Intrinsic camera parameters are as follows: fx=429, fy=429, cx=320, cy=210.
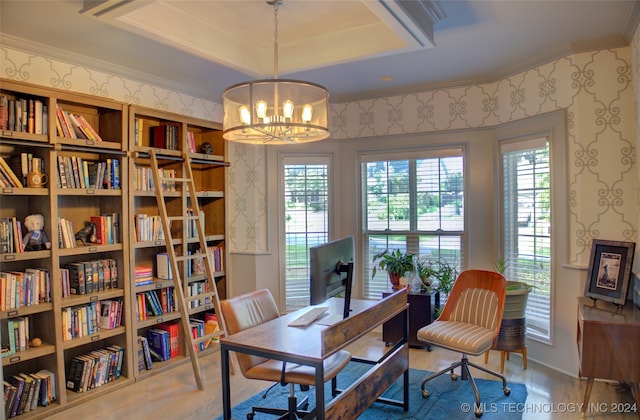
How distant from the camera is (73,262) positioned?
359 centimetres

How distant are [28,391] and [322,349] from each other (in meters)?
2.33

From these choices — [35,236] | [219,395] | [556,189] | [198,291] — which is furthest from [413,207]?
[35,236]

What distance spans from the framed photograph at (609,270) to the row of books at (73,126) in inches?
160

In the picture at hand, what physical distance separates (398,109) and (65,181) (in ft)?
10.9

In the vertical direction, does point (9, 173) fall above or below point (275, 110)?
below

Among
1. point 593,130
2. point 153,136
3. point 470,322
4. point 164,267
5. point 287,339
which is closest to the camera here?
point 287,339

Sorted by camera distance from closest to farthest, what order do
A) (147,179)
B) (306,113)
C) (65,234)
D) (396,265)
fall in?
(306,113), (65,234), (147,179), (396,265)

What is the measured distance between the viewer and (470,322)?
3541 mm

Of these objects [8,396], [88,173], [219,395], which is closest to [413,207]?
[219,395]

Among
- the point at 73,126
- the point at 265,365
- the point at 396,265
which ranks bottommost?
the point at 265,365

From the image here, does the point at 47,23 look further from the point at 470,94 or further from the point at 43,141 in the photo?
the point at 470,94

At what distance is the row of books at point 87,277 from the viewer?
3.38 metres

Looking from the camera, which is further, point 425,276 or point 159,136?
point 425,276

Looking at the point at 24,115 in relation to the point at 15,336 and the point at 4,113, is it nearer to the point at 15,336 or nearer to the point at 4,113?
the point at 4,113
